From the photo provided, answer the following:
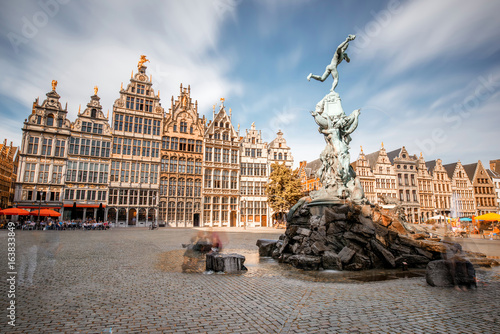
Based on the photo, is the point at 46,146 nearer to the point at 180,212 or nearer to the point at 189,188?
the point at 189,188

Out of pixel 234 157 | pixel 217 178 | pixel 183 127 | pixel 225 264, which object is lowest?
pixel 225 264

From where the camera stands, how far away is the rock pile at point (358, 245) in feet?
35.1

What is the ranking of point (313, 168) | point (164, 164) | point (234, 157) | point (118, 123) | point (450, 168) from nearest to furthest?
1. point (118, 123)
2. point (164, 164)
3. point (234, 157)
4. point (450, 168)
5. point (313, 168)

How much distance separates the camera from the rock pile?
1071 cm

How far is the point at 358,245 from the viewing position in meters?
11.4

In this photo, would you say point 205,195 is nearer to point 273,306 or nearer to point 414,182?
point 273,306

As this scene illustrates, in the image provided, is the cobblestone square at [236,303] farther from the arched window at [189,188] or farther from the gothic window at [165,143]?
the gothic window at [165,143]

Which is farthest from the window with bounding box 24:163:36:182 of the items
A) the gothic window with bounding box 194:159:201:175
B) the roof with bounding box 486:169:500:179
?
the roof with bounding box 486:169:500:179

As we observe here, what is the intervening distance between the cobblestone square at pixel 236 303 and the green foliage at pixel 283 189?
1395 inches

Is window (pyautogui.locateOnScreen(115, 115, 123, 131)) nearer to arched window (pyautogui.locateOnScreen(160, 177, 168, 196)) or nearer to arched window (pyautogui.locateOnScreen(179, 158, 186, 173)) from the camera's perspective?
arched window (pyautogui.locateOnScreen(160, 177, 168, 196))

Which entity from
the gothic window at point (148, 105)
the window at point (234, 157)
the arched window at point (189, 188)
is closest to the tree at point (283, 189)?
the window at point (234, 157)

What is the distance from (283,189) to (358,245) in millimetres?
35697

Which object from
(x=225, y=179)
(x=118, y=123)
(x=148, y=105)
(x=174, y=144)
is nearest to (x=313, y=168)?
(x=225, y=179)

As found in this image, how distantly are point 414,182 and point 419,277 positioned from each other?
211ft
